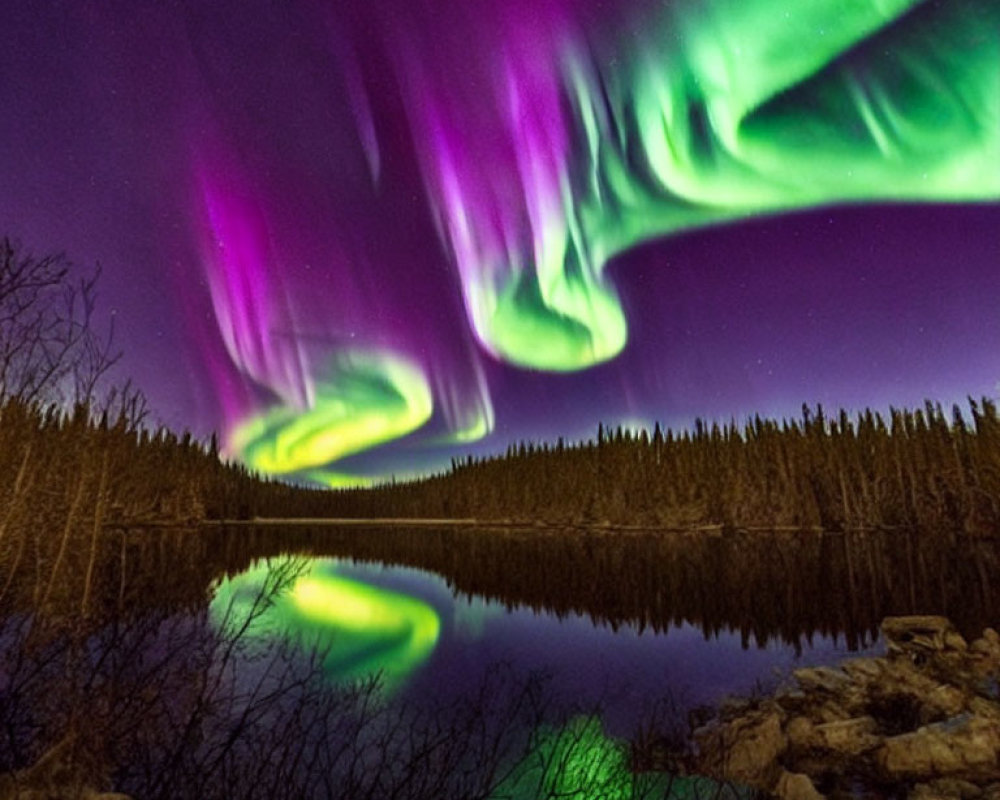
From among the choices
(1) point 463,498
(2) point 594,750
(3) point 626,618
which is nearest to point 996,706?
(2) point 594,750

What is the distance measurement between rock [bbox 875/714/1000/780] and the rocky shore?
0.06 feet

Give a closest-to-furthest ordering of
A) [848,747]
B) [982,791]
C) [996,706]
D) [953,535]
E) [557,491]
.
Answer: [982,791] → [848,747] → [996,706] → [953,535] → [557,491]

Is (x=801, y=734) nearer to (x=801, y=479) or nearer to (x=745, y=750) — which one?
(x=745, y=750)

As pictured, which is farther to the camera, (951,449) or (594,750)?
(951,449)

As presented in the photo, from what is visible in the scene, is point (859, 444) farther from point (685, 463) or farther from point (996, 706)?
point (996, 706)

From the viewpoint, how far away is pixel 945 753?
11.5 m

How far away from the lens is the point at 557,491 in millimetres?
142125

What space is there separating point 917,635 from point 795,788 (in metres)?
14.7

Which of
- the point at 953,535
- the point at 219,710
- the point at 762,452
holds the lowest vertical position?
the point at 953,535

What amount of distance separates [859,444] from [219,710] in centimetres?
12144

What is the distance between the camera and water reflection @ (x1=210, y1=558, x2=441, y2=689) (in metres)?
22.1

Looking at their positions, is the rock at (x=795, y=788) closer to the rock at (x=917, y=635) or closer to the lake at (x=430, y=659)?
the lake at (x=430, y=659)

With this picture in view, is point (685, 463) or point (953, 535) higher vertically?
point (685, 463)

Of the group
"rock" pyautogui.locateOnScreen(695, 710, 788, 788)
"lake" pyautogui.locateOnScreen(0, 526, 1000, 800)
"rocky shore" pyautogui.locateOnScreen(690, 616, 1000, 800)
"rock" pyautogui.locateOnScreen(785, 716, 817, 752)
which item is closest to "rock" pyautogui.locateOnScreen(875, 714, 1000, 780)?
"rocky shore" pyautogui.locateOnScreen(690, 616, 1000, 800)
